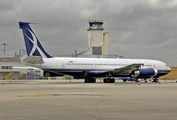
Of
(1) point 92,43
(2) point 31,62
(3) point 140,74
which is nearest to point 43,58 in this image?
(2) point 31,62

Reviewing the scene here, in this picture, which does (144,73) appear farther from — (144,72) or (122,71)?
(122,71)

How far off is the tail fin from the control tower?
49697mm

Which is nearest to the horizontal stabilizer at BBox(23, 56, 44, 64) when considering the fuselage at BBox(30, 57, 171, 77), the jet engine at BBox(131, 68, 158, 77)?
the fuselage at BBox(30, 57, 171, 77)

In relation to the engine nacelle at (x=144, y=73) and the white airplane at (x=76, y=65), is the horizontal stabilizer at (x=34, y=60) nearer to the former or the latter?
the white airplane at (x=76, y=65)

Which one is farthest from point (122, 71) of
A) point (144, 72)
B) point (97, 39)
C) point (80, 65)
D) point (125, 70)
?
point (97, 39)

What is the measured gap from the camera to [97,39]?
275ft

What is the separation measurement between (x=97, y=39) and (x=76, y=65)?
5107 cm

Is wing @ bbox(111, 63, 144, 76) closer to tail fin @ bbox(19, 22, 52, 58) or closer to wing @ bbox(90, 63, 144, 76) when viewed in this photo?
wing @ bbox(90, 63, 144, 76)

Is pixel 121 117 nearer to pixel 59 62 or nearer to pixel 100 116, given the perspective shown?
pixel 100 116

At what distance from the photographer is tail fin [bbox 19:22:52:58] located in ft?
103

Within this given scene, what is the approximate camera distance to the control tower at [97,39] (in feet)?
271

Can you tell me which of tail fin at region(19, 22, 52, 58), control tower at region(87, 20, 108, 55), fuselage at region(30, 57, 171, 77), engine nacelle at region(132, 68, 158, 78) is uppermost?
control tower at region(87, 20, 108, 55)

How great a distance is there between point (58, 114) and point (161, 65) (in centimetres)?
3327

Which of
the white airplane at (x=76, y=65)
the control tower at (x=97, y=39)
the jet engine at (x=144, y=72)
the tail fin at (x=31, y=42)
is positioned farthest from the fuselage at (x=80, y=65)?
the control tower at (x=97, y=39)
